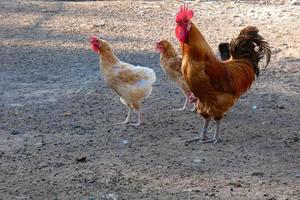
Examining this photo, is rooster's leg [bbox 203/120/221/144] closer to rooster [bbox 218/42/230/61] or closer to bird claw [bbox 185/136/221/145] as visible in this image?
bird claw [bbox 185/136/221/145]

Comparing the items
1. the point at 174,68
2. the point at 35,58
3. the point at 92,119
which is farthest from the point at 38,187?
the point at 35,58

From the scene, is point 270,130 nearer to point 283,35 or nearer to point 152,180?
point 152,180

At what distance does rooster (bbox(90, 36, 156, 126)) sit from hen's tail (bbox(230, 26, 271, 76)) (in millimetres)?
1262

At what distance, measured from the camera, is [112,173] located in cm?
641

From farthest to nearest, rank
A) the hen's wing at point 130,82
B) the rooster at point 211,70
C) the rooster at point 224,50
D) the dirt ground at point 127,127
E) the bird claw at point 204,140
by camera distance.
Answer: the rooster at point 224,50
the hen's wing at point 130,82
the bird claw at point 204,140
the rooster at point 211,70
the dirt ground at point 127,127

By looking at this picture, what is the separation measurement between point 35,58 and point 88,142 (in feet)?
14.5

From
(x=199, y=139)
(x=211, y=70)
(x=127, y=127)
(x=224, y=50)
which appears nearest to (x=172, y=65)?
(x=224, y=50)

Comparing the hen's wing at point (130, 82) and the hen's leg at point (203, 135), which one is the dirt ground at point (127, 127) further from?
the hen's wing at point (130, 82)

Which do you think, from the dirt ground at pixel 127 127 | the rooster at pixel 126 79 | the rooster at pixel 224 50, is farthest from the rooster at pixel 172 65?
the rooster at pixel 224 50

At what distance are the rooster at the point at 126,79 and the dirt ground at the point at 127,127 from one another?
1.23 ft

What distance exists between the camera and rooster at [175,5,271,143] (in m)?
7.25

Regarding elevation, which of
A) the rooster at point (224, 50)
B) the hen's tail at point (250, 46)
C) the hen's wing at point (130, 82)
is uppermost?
the hen's tail at point (250, 46)

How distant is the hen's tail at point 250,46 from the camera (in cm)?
770

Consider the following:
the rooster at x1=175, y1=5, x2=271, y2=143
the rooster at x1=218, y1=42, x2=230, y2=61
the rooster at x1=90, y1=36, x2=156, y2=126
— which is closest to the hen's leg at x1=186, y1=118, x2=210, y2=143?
the rooster at x1=175, y1=5, x2=271, y2=143
